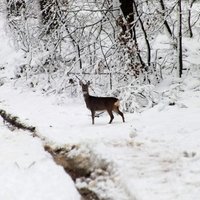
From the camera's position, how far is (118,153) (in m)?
7.11

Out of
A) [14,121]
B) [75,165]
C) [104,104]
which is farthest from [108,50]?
[75,165]

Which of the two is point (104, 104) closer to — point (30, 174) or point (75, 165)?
point (75, 165)

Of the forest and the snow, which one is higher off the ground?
the forest

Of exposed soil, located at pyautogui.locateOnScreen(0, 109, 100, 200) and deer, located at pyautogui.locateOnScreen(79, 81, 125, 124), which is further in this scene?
deer, located at pyautogui.locateOnScreen(79, 81, 125, 124)

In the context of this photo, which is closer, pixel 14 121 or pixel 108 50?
pixel 14 121

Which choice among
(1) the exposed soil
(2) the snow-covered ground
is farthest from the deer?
(1) the exposed soil

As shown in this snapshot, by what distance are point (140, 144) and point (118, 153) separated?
0.59m

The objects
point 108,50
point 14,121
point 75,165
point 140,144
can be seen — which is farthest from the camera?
point 108,50

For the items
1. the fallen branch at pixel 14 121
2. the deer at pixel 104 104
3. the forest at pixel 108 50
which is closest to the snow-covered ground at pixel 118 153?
the fallen branch at pixel 14 121

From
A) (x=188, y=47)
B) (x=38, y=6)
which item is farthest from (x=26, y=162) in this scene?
(x=38, y=6)

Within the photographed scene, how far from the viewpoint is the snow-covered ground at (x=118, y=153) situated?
5957 mm

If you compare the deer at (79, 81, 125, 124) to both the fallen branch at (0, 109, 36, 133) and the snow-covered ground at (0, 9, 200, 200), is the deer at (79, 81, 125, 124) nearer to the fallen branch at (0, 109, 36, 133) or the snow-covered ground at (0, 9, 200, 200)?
the snow-covered ground at (0, 9, 200, 200)

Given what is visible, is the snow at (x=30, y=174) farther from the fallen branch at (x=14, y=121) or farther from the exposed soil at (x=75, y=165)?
the fallen branch at (x=14, y=121)

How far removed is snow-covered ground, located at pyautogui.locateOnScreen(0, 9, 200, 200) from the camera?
5957mm
